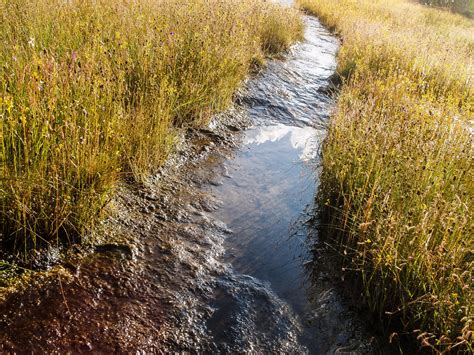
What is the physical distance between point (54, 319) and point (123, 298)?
1.54 ft

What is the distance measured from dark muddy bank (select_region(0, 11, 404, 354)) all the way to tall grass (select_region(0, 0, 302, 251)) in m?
0.38

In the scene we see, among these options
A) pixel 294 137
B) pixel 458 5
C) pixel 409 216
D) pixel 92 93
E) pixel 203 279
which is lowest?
pixel 203 279

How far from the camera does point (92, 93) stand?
3506mm

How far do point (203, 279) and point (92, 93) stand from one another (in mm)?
1898

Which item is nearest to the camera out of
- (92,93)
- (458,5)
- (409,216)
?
(409,216)

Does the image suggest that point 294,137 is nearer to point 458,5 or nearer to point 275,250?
point 275,250

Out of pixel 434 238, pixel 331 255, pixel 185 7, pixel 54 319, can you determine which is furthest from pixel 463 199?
pixel 185 7

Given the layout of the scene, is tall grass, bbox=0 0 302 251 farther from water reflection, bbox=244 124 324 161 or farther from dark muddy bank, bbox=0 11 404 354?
water reflection, bbox=244 124 324 161

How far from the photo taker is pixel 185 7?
7164 millimetres

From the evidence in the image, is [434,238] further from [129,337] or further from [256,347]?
[129,337]

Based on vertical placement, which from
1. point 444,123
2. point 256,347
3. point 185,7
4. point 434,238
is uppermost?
point 185,7

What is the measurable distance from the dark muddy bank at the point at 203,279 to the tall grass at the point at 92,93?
Result: 0.38m

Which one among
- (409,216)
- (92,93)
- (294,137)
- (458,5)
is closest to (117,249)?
(92,93)

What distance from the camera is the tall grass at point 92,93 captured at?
9.28 feet
